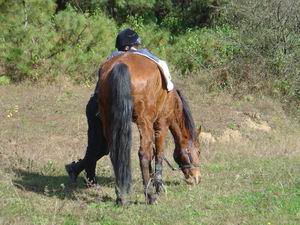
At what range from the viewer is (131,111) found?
645cm

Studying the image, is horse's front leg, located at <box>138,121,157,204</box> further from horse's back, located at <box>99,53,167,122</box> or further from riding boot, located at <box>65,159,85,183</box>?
riding boot, located at <box>65,159,85,183</box>

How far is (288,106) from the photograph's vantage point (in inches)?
629

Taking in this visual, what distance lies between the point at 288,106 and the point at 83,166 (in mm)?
A: 9456

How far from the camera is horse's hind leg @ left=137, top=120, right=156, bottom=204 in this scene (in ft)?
21.9

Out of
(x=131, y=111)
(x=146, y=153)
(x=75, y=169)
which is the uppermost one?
(x=131, y=111)

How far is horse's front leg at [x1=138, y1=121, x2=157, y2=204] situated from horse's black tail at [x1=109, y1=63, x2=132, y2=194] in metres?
0.27

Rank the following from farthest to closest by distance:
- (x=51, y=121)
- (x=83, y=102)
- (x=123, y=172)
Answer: (x=83, y=102)
(x=51, y=121)
(x=123, y=172)

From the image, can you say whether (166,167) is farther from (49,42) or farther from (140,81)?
(49,42)

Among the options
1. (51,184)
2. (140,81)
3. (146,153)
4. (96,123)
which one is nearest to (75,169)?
(51,184)

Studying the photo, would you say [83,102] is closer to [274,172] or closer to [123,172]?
[274,172]

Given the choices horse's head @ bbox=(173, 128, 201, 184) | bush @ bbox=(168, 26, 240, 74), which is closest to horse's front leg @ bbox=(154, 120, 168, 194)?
horse's head @ bbox=(173, 128, 201, 184)

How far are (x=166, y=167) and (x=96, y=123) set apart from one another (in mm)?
2487

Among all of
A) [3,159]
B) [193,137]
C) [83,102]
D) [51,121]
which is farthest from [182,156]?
[83,102]

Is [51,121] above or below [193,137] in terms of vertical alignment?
below
